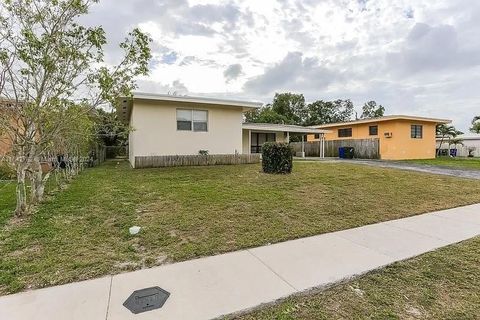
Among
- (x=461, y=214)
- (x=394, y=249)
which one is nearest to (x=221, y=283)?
(x=394, y=249)

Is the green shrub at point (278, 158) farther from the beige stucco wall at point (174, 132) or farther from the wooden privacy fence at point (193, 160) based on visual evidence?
the beige stucco wall at point (174, 132)

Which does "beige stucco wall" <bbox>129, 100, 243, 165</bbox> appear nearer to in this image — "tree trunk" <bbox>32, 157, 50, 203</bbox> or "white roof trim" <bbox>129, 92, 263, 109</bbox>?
"white roof trim" <bbox>129, 92, 263, 109</bbox>

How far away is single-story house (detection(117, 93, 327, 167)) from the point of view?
1316 cm

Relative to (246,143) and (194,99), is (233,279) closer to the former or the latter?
(194,99)

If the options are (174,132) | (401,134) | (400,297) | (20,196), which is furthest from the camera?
(401,134)

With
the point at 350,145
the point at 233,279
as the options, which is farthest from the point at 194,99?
the point at 350,145

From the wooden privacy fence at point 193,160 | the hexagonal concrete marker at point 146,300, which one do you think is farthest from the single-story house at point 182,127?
the hexagonal concrete marker at point 146,300

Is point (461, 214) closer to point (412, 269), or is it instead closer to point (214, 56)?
point (412, 269)

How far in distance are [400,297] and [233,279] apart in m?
1.69

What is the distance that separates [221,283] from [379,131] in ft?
77.0

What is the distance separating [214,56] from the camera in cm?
1716

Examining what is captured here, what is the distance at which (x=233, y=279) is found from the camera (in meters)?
3.03

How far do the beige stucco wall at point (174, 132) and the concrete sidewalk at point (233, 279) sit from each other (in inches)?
414

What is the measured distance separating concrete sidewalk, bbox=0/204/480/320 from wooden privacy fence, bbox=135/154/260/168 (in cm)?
987
